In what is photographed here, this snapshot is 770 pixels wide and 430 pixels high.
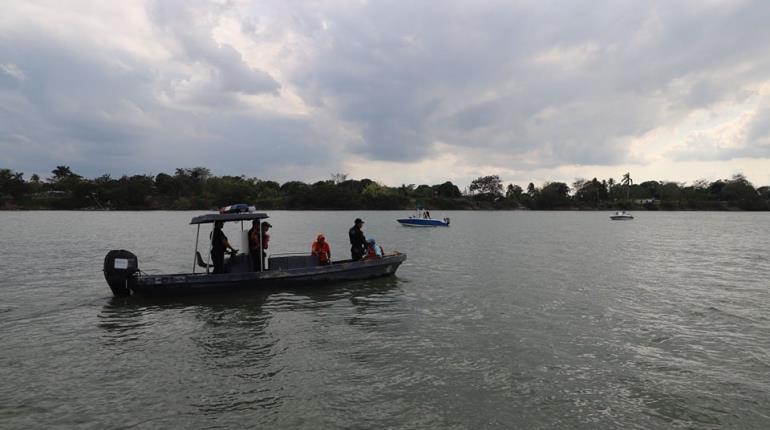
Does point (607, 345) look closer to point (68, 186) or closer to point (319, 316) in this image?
point (319, 316)

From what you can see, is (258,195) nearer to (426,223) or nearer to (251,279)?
(426,223)

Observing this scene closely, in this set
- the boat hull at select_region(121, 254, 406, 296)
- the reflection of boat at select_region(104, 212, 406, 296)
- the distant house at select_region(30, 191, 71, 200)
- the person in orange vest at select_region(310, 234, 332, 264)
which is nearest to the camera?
the reflection of boat at select_region(104, 212, 406, 296)

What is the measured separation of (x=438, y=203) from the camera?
182250mm

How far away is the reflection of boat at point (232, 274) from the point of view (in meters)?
15.3

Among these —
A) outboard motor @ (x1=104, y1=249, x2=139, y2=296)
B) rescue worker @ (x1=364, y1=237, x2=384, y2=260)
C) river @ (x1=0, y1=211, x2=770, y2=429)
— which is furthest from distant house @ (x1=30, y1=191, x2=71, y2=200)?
rescue worker @ (x1=364, y1=237, x2=384, y2=260)

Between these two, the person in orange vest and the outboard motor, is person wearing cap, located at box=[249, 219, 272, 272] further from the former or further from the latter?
the outboard motor

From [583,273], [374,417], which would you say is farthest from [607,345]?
[583,273]

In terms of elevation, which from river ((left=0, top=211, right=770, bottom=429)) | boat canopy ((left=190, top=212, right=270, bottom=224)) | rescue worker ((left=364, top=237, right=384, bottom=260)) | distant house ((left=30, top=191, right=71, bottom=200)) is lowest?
river ((left=0, top=211, right=770, bottom=429))

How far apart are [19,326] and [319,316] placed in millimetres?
7823

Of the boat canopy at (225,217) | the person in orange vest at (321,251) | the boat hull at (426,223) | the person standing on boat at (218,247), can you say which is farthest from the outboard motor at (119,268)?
the boat hull at (426,223)

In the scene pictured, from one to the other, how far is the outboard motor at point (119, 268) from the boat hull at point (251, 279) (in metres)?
0.22

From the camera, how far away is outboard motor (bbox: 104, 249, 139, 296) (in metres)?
15.1

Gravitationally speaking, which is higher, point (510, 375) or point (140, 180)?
point (140, 180)

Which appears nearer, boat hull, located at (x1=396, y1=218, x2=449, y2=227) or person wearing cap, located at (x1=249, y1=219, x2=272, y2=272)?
person wearing cap, located at (x1=249, y1=219, x2=272, y2=272)
